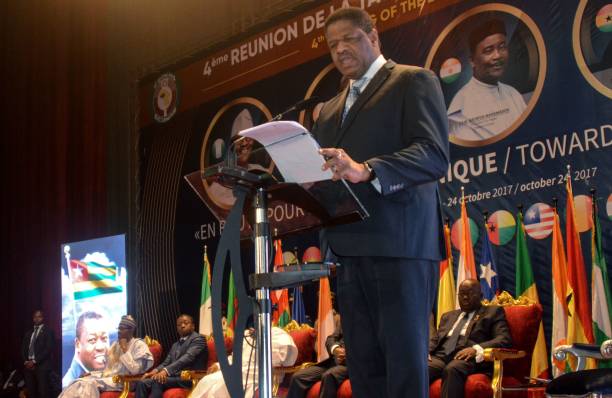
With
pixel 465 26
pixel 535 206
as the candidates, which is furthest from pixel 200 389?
pixel 465 26

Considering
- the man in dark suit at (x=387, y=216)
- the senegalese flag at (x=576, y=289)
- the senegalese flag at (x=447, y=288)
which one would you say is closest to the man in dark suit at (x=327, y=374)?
the senegalese flag at (x=447, y=288)

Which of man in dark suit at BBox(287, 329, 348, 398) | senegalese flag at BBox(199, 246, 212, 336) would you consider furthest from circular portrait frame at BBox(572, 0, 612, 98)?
senegalese flag at BBox(199, 246, 212, 336)

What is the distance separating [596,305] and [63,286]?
22.3ft

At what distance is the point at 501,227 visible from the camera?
19.8 ft

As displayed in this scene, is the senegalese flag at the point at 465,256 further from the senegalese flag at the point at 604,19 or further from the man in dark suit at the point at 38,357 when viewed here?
the man in dark suit at the point at 38,357

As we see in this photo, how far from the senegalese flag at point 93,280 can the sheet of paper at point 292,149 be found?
25.4 feet

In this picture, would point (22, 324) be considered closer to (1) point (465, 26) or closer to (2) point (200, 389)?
(2) point (200, 389)

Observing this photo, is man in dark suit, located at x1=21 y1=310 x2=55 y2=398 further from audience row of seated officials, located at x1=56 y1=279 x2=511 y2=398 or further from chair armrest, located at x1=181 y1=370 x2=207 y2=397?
chair armrest, located at x1=181 y1=370 x2=207 y2=397

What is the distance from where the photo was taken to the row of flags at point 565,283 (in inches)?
207

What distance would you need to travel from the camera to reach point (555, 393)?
9.37 feet

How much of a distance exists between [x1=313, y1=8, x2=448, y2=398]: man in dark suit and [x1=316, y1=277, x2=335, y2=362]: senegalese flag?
459cm

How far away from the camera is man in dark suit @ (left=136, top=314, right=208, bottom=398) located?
6762mm

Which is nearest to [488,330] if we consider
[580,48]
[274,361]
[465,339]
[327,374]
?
[465,339]

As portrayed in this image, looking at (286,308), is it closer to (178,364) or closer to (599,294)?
(178,364)
